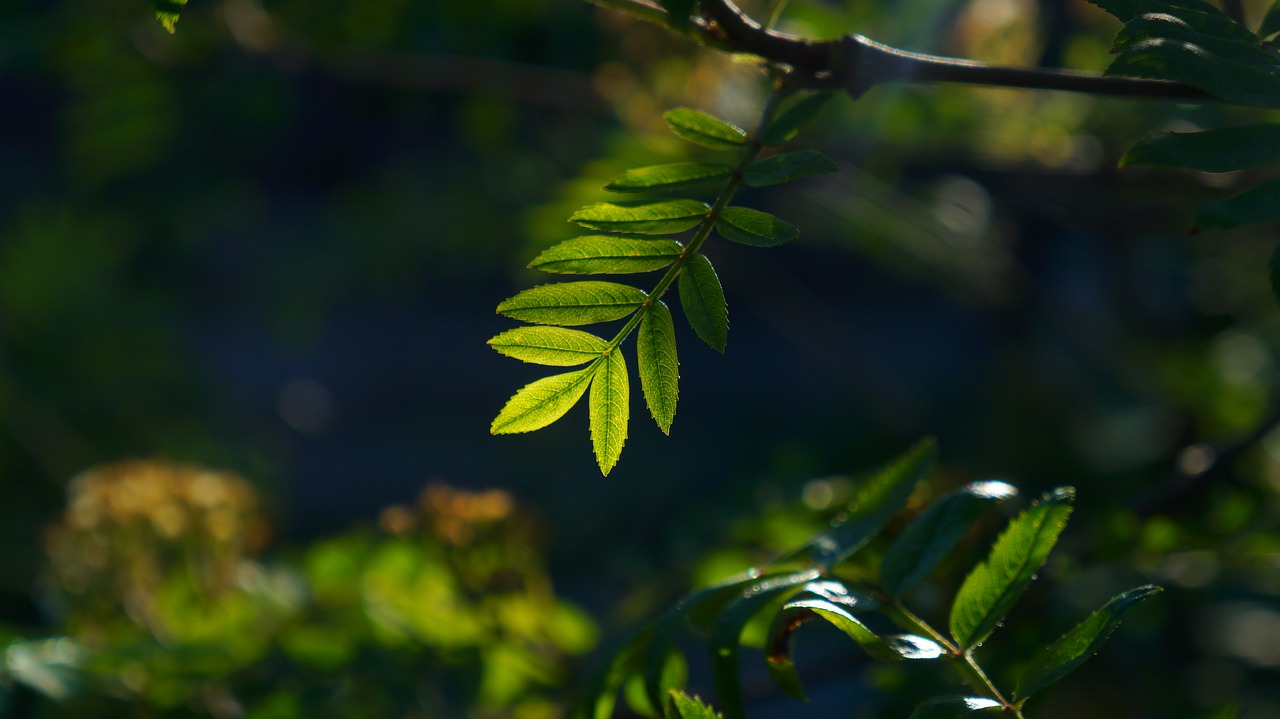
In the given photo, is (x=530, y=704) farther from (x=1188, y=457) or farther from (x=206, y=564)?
(x=1188, y=457)

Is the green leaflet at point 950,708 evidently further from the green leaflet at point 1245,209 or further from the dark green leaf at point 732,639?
the green leaflet at point 1245,209

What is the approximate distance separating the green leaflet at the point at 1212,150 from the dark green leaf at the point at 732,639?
0.27 m

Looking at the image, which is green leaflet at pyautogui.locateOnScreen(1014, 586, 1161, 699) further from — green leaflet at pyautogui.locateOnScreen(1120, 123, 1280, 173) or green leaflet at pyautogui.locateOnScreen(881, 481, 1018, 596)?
green leaflet at pyautogui.locateOnScreen(1120, 123, 1280, 173)

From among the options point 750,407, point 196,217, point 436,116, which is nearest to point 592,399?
point 436,116

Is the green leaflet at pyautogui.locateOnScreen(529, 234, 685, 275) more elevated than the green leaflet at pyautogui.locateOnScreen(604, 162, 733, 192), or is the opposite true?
the green leaflet at pyautogui.locateOnScreen(604, 162, 733, 192)

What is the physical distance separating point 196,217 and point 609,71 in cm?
272

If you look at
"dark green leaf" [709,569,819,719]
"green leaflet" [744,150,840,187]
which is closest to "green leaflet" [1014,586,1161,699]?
"dark green leaf" [709,569,819,719]

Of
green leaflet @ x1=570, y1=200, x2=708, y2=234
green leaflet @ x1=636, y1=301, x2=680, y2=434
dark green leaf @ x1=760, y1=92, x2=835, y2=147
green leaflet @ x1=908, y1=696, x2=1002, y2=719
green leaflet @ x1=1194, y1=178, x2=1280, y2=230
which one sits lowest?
green leaflet @ x1=908, y1=696, x2=1002, y2=719

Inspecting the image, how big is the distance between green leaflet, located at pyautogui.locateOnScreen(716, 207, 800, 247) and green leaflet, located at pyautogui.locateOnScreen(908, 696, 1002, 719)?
0.22m

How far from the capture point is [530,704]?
947mm

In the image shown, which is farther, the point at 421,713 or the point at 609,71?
the point at 609,71

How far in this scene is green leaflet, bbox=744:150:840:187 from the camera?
43cm

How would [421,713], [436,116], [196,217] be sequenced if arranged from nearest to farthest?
[421,713], [436,116], [196,217]

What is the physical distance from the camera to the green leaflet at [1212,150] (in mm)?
389
